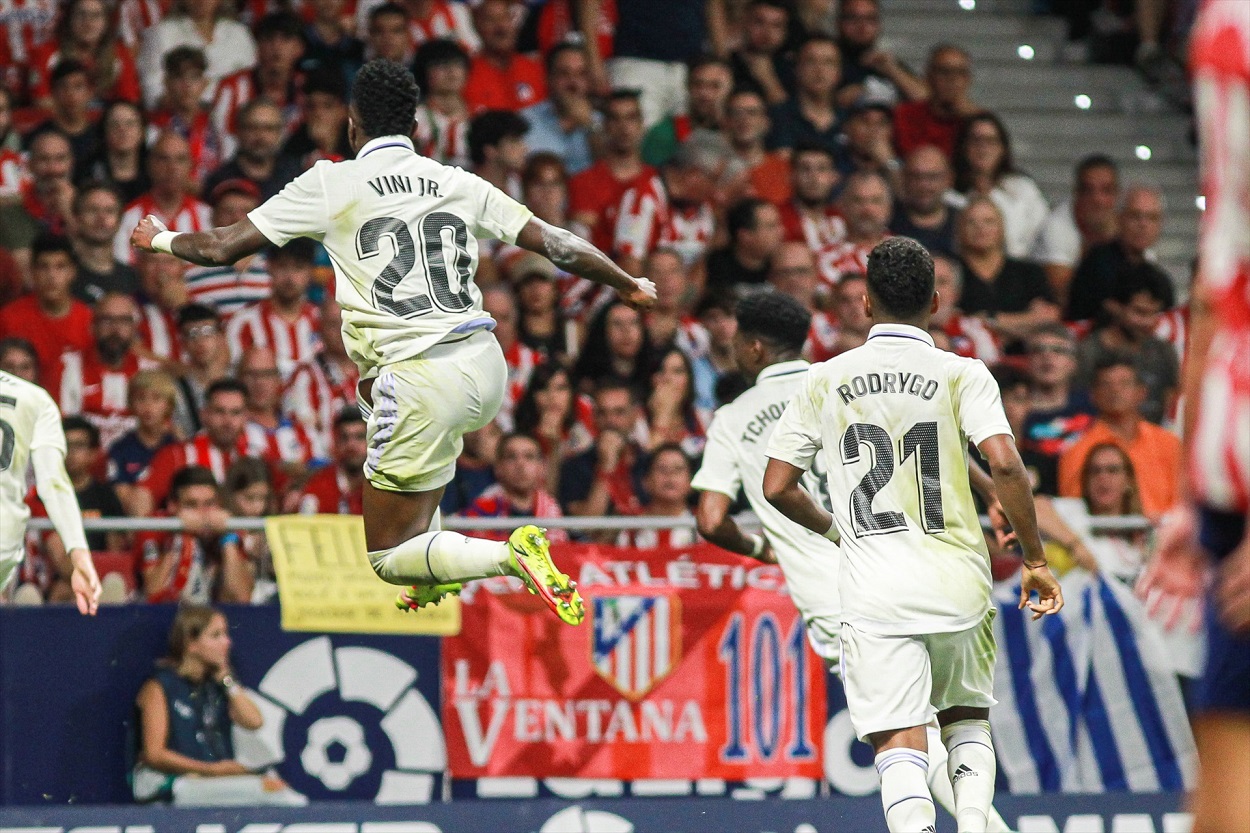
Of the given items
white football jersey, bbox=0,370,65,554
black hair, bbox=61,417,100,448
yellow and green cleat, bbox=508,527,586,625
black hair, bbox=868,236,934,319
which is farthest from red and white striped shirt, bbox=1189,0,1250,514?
black hair, bbox=61,417,100,448

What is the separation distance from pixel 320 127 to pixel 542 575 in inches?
225

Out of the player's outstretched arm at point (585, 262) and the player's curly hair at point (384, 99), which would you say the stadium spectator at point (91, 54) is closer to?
the player's curly hair at point (384, 99)

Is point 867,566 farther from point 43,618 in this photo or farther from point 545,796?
point 43,618

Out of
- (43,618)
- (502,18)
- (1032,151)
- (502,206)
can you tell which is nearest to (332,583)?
(43,618)

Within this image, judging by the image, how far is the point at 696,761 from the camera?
923 cm

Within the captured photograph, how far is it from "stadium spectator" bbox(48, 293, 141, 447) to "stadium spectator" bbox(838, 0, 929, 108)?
5438 millimetres

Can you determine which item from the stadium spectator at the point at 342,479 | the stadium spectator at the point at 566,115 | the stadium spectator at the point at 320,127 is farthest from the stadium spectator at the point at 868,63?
the stadium spectator at the point at 342,479

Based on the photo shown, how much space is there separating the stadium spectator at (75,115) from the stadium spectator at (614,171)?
3.02 metres

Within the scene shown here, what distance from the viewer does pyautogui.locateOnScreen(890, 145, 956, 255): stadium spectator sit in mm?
12164

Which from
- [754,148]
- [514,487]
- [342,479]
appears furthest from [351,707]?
[754,148]

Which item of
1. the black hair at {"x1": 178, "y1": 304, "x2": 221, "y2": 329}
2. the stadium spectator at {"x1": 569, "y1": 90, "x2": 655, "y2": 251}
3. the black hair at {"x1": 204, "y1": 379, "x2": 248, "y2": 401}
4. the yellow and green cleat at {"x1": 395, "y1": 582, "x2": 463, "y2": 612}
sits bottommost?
the yellow and green cleat at {"x1": 395, "y1": 582, "x2": 463, "y2": 612}

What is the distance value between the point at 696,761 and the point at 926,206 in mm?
4568

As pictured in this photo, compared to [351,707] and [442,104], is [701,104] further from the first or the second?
[351,707]

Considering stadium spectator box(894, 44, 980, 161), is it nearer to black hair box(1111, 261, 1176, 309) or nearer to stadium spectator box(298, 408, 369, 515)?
black hair box(1111, 261, 1176, 309)
